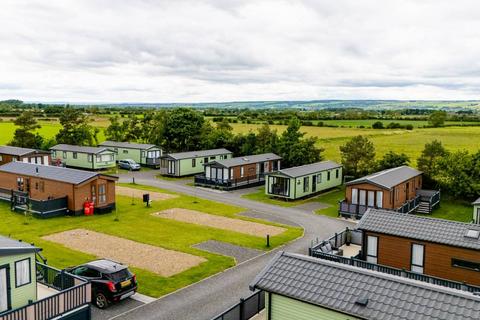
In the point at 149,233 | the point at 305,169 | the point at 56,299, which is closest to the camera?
the point at 56,299

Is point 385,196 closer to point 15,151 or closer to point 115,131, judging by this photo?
point 15,151

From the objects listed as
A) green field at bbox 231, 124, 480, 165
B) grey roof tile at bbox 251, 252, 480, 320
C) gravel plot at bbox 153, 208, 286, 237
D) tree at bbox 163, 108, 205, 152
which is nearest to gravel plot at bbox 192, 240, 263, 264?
gravel plot at bbox 153, 208, 286, 237

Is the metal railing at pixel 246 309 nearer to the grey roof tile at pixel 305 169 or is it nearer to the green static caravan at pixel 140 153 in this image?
the grey roof tile at pixel 305 169

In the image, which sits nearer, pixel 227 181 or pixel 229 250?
pixel 229 250

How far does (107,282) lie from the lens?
18.3 meters

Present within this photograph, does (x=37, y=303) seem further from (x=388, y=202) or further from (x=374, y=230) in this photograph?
(x=388, y=202)

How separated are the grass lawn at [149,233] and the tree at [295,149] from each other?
1733 cm

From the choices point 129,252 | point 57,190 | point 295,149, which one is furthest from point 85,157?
point 129,252

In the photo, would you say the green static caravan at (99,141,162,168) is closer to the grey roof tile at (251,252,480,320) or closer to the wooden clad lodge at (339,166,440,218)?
the wooden clad lodge at (339,166,440,218)

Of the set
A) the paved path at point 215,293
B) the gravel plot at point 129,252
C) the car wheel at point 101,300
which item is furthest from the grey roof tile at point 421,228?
the car wheel at point 101,300

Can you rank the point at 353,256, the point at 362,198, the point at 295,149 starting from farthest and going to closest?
the point at 295,149 → the point at 362,198 → the point at 353,256

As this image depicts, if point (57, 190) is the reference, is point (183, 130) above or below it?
above

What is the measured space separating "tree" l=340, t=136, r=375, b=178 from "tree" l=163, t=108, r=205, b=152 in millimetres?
26411

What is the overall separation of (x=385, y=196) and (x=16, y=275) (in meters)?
26.8
